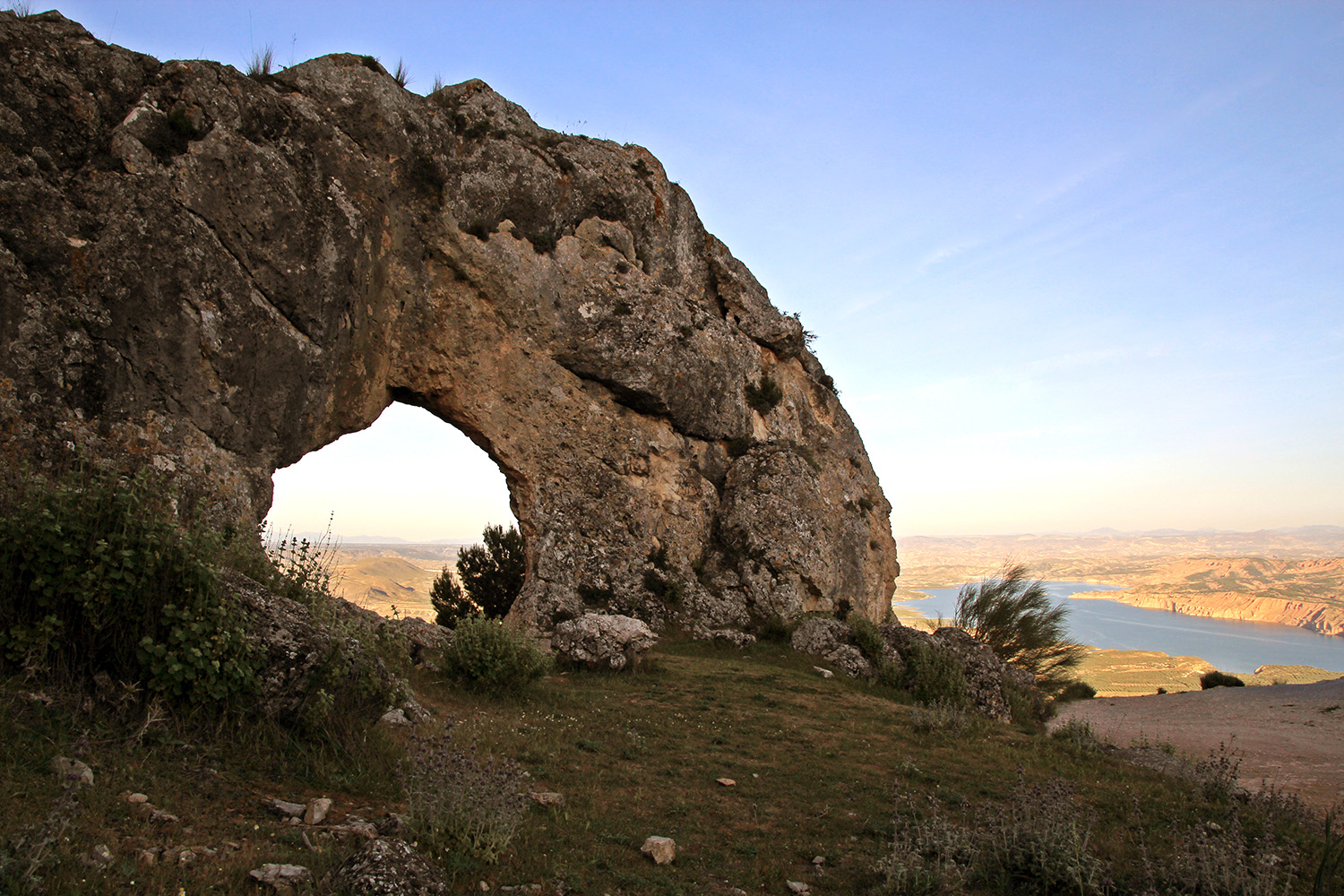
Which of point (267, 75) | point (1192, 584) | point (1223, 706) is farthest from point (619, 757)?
point (1192, 584)

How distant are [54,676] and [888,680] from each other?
12792 mm

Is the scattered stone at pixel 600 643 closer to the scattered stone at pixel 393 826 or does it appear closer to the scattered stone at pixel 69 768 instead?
the scattered stone at pixel 393 826

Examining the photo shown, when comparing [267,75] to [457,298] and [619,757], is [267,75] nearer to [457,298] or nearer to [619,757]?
[457,298]

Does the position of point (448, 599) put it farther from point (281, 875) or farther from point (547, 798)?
point (281, 875)

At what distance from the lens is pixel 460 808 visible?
4418mm

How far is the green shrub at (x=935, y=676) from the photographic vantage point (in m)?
13.3

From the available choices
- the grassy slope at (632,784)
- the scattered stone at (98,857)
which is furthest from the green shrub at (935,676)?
the scattered stone at (98,857)

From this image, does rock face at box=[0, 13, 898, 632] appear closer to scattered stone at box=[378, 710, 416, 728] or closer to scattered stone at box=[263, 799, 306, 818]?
scattered stone at box=[378, 710, 416, 728]

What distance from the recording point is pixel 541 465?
1677 centimetres

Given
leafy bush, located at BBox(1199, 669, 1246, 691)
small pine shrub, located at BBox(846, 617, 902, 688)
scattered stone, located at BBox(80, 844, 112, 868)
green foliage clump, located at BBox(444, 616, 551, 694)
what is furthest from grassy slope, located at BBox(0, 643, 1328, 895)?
leafy bush, located at BBox(1199, 669, 1246, 691)

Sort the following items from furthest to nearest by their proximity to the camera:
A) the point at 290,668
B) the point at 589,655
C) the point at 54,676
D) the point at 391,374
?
the point at 391,374, the point at 589,655, the point at 290,668, the point at 54,676

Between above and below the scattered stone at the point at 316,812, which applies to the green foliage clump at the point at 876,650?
below

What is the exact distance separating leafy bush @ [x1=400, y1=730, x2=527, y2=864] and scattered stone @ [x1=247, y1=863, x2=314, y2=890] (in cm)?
78

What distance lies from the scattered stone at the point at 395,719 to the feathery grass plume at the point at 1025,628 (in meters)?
18.3
